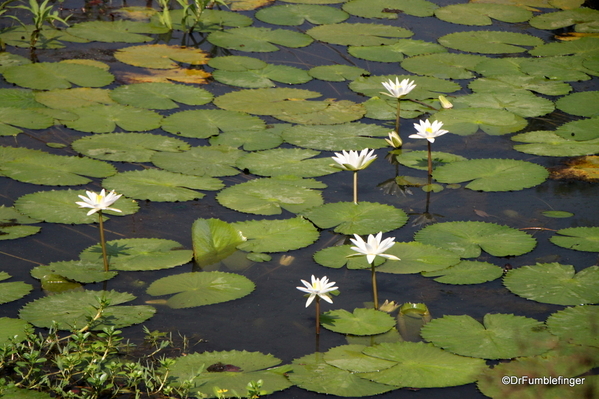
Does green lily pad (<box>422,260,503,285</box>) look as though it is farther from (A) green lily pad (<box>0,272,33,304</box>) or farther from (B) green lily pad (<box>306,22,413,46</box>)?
(B) green lily pad (<box>306,22,413,46</box>)

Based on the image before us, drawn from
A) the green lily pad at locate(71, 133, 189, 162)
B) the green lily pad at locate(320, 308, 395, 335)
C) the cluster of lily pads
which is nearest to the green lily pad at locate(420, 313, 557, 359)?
the cluster of lily pads

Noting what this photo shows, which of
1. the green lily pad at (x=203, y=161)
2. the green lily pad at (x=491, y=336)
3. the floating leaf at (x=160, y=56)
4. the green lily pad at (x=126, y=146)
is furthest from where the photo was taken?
the floating leaf at (x=160, y=56)

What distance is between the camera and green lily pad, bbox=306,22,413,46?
7.39 m

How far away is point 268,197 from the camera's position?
4488 millimetres

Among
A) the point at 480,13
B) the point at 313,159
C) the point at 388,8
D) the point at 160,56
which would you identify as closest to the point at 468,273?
the point at 313,159

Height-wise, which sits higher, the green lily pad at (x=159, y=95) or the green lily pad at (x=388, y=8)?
the green lily pad at (x=388, y=8)

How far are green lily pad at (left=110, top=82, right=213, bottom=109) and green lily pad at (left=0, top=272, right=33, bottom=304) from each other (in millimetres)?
2542

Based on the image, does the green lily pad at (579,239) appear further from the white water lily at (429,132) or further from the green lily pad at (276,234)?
the green lily pad at (276,234)

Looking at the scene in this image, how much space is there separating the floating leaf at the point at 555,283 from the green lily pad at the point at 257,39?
14.0ft

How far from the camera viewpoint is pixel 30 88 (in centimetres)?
602

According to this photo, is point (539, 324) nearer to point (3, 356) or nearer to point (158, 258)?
point (158, 258)

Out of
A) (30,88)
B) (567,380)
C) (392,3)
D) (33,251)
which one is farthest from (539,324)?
(392,3)

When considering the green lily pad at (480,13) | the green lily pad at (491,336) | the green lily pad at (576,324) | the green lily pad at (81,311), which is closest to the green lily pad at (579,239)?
the green lily pad at (576,324)

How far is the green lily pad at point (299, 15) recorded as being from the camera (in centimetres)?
794
